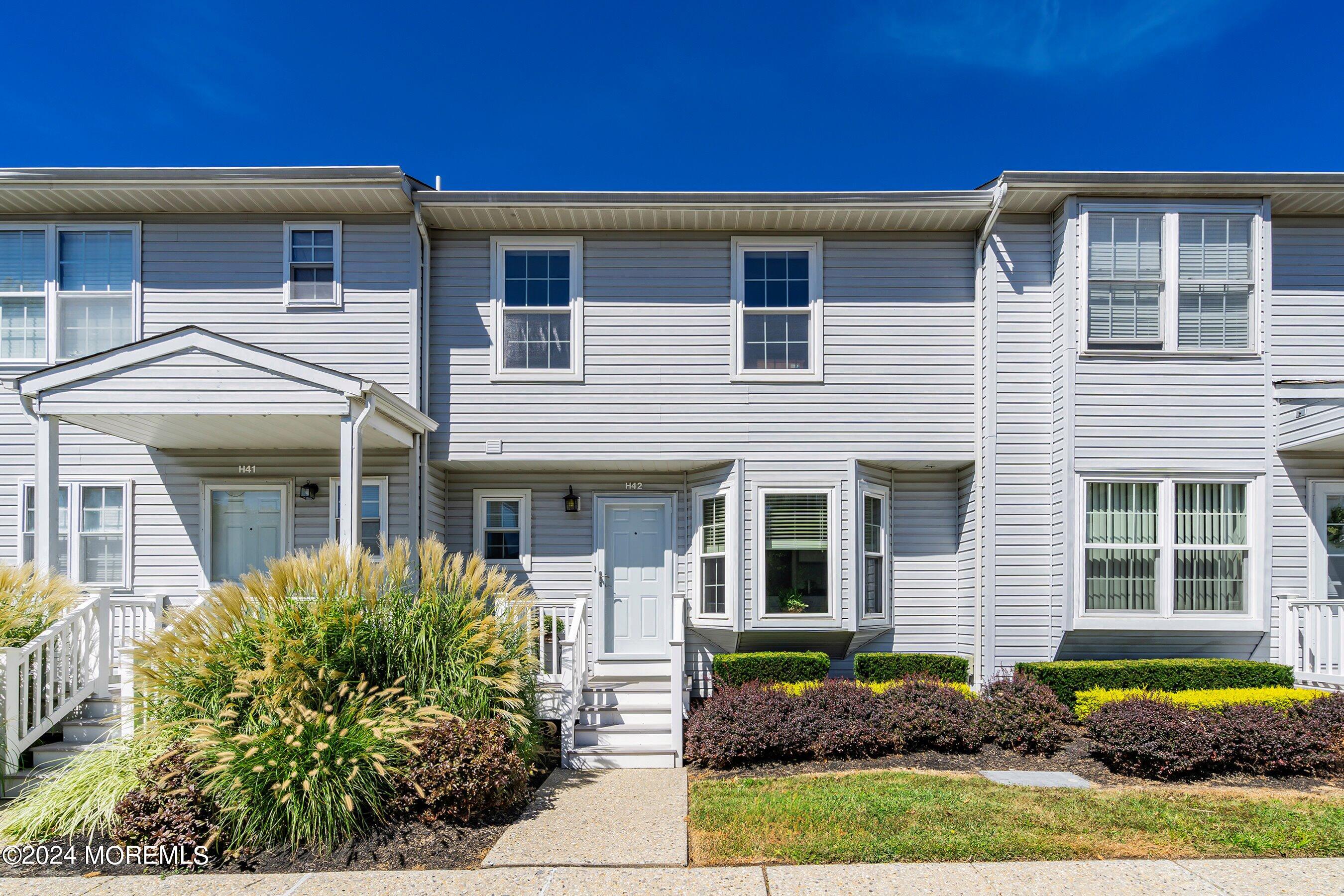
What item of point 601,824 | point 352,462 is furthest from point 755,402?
point 601,824

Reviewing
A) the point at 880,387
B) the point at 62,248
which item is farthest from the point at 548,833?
the point at 62,248

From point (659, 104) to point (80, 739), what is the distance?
39.8ft

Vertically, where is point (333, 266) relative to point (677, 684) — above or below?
above

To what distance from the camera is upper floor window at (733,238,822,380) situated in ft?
31.3

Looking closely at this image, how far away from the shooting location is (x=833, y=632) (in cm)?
922

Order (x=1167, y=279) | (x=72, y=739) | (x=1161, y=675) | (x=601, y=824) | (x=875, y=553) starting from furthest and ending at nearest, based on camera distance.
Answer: (x=875, y=553) → (x=1167, y=279) → (x=1161, y=675) → (x=72, y=739) → (x=601, y=824)

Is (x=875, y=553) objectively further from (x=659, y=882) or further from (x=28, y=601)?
(x=28, y=601)

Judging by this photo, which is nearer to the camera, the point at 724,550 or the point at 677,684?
the point at 677,684

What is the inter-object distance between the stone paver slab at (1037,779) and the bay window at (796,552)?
264cm

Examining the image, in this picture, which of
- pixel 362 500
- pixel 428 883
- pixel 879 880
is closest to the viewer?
pixel 879 880

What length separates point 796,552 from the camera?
9320 mm

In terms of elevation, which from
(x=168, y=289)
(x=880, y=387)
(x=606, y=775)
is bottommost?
(x=606, y=775)

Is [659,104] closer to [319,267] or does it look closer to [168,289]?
[319,267]

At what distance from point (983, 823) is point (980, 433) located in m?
4.83
